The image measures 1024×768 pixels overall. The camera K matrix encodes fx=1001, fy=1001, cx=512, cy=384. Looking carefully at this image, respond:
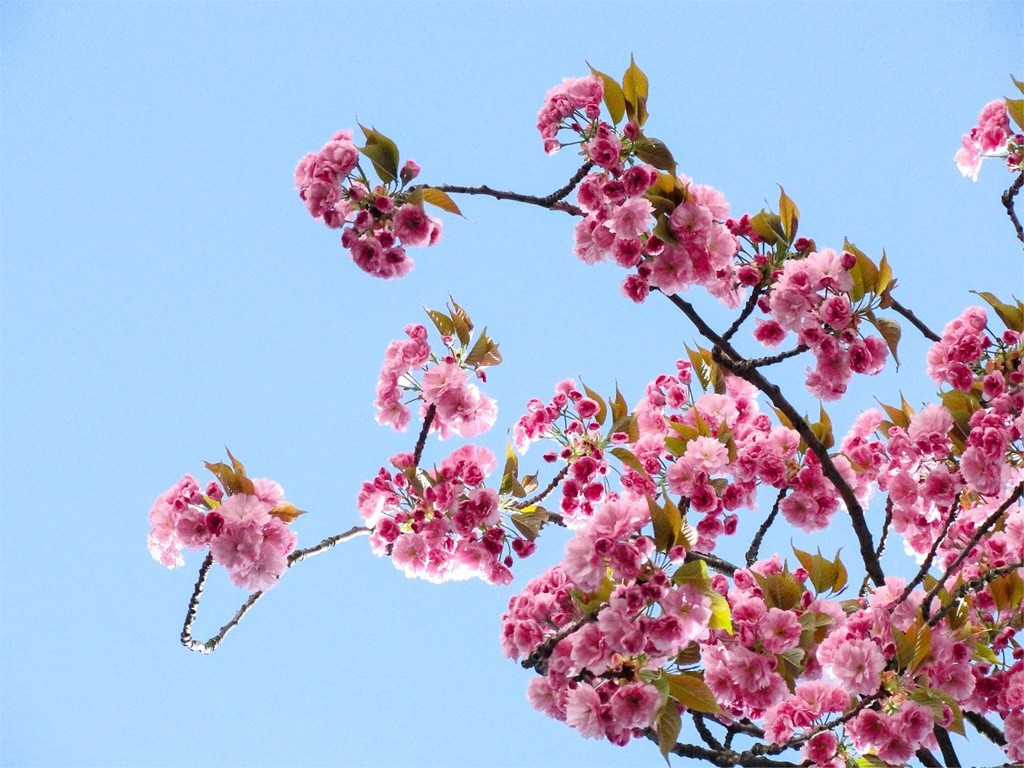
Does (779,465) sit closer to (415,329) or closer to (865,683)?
(865,683)

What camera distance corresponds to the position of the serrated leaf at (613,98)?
2984 mm

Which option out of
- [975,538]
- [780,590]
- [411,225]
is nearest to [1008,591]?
[975,538]

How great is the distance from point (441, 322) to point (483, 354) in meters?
0.19

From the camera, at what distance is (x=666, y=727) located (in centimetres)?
244

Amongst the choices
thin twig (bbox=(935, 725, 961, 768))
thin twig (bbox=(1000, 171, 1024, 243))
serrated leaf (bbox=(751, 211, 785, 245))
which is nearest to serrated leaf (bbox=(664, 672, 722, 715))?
thin twig (bbox=(935, 725, 961, 768))

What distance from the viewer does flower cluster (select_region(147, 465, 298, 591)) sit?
306 centimetres

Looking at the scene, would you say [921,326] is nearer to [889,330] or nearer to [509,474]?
[889,330]

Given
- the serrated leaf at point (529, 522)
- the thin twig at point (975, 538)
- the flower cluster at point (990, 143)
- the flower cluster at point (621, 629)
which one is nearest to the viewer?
the flower cluster at point (621, 629)

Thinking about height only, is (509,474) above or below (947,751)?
above

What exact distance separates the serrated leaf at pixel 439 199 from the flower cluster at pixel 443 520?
2.70 ft

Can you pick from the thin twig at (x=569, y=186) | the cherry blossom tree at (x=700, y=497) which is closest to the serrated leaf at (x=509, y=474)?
the cherry blossom tree at (x=700, y=497)

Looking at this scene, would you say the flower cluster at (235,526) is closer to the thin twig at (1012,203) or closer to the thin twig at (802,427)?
the thin twig at (802,427)

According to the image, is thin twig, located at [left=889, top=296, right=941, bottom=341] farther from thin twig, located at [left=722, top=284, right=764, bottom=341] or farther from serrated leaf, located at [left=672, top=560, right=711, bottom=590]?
serrated leaf, located at [left=672, top=560, right=711, bottom=590]

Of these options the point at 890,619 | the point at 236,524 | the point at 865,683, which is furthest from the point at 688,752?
the point at 236,524
